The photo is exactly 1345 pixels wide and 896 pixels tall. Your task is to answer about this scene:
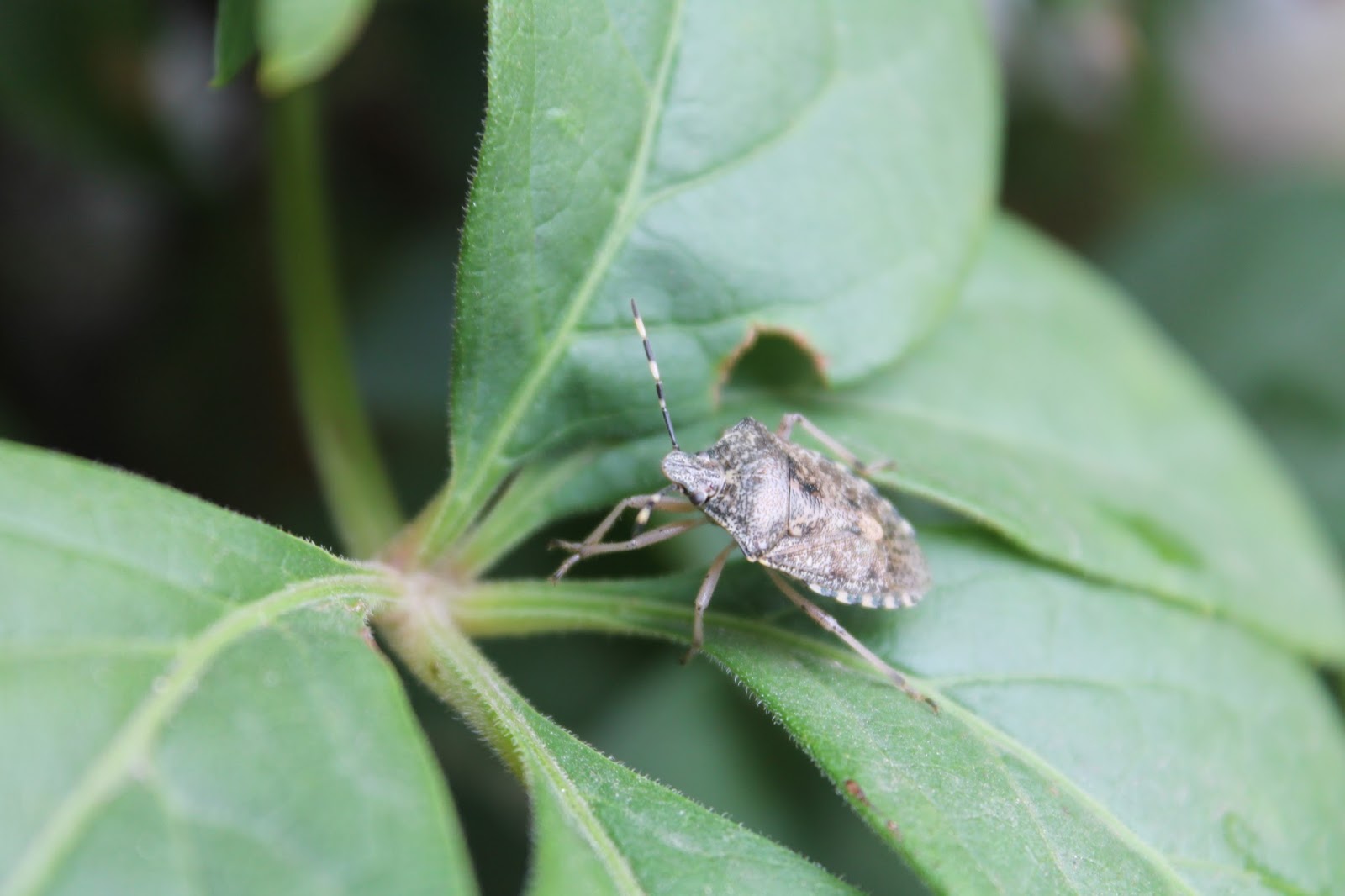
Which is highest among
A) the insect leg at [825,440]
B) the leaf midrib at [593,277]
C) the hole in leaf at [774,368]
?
the leaf midrib at [593,277]

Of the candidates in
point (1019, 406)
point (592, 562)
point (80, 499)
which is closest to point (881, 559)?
point (1019, 406)

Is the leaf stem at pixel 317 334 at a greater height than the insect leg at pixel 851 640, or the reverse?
the leaf stem at pixel 317 334

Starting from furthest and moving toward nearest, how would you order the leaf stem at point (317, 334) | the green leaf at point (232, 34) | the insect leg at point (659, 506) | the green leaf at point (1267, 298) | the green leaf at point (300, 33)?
the green leaf at point (1267, 298)
the leaf stem at point (317, 334)
the insect leg at point (659, 506)
the green leaf at point (232, 34)
the green leaf at point (300, 33)

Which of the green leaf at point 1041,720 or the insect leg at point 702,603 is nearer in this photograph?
the green leaf at point 1041,720

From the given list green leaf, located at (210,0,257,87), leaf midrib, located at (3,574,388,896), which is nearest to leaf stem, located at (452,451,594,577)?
leaf midrib, located at (3,574,388,896)

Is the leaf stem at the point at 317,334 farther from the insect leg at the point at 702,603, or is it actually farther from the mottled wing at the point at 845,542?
the mottled wing at the point at 845,542

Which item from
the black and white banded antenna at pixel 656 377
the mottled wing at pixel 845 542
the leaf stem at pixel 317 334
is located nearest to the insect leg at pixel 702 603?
the mottled wing at pixel 845 542

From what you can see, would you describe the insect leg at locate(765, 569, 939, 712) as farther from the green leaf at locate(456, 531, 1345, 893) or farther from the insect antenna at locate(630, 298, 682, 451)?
the insect antenna at locate(630, 298, 682, 451)
